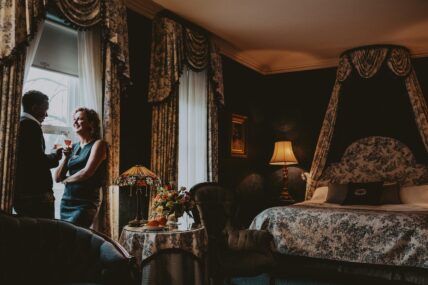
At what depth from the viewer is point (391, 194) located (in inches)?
217

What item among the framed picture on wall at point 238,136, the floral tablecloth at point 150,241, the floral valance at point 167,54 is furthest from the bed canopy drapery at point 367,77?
the floral tablecloth at point 150,241

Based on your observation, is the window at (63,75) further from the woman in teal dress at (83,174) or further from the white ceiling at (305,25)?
the white ceiling at (305,25)

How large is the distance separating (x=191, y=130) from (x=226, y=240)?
1.84 meters

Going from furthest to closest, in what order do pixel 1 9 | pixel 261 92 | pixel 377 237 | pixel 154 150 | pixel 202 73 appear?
pixel 261 92 < pixel 202 73 < pixel 154 150 < pixel 377 237 < pixel 1 9

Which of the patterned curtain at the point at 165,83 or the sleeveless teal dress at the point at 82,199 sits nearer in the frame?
the sleeveless teal dress at the point at 82,199

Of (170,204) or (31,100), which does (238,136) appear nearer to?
(170,204)

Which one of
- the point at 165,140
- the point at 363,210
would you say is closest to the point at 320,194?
the point at 363,210

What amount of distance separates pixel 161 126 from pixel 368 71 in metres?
3.26

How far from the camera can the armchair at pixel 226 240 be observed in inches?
147

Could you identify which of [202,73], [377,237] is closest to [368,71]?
[202,73]

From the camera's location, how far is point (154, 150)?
4574 millimetres

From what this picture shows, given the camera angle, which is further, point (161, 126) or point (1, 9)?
point (161, 126)

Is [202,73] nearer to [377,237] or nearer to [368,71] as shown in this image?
[368,71]

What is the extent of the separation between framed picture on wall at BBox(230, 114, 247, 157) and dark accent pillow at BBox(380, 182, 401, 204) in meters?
2.12
